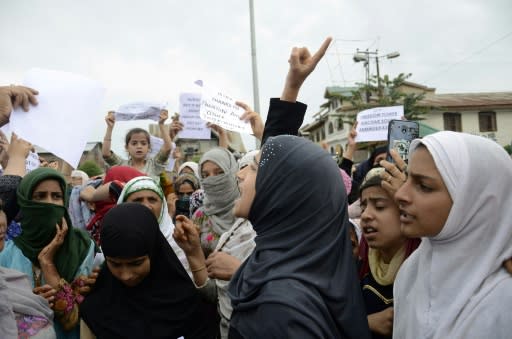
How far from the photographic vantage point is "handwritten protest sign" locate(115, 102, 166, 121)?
4.61m

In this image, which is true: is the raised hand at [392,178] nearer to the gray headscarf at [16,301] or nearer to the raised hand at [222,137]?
the gray headscarf at [16,301]

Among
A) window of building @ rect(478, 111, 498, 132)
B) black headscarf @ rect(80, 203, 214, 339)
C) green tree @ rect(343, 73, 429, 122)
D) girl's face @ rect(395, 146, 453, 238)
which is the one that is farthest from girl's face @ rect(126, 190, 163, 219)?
window of building @ rect(478, 111, 498, 132)

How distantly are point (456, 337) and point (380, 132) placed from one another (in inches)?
148

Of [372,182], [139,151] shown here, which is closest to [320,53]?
[372,182]

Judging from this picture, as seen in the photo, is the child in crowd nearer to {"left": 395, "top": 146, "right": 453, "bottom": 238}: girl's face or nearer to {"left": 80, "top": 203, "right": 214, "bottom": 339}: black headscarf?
{"left": 395, "top": 146, "right": 453, "bottom": 238}: girl's face

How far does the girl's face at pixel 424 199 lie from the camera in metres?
1.40

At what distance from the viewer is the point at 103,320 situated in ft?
6.70

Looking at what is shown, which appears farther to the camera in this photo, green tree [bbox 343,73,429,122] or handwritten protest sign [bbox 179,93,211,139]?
green tree [bbox 343,73,429,122]

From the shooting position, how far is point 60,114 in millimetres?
2314

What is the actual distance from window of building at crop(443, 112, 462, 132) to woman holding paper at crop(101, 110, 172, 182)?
35.8 metres

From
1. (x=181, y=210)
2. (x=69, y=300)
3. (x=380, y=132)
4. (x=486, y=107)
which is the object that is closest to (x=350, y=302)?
(x=69, y=300)

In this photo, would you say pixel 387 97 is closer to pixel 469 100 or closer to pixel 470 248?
pixel 469 100

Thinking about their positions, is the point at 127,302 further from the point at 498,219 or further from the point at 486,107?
the point at 486,107

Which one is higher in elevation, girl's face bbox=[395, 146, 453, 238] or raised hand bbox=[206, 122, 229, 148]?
raised hand bbox=[206, 122, 229, 148]
